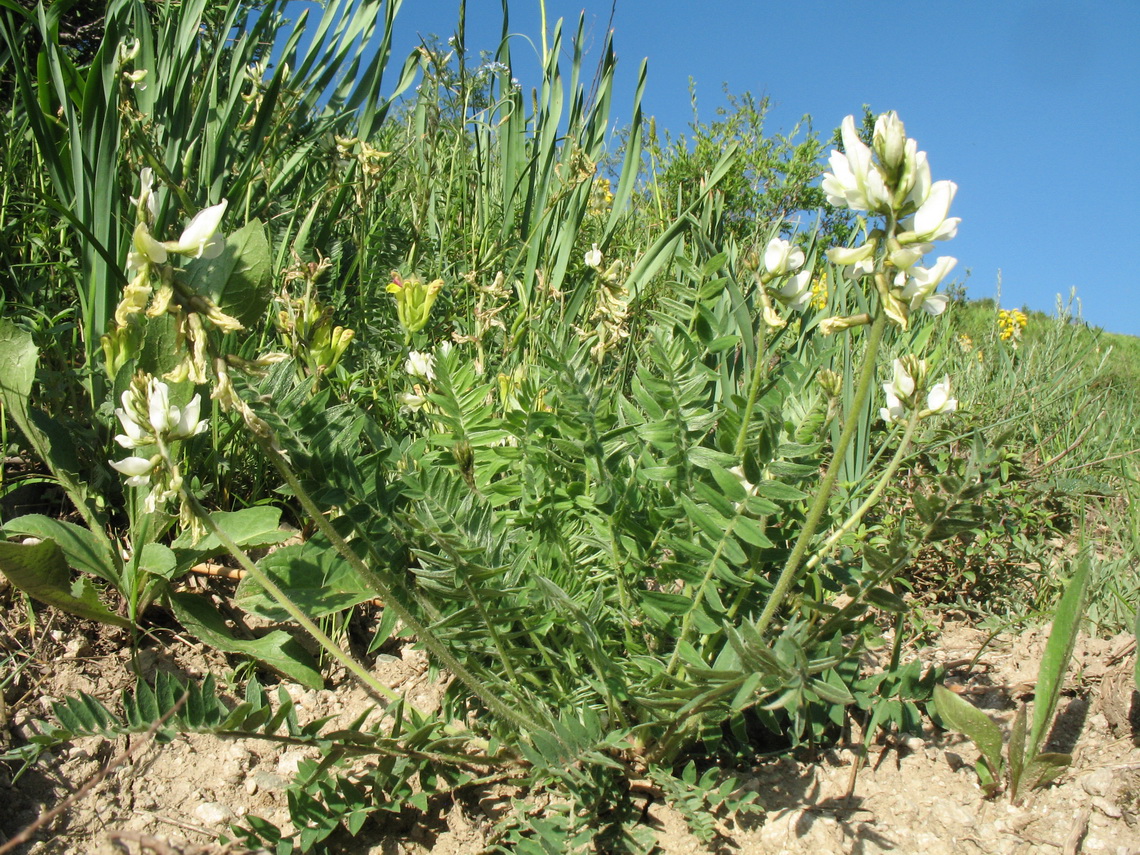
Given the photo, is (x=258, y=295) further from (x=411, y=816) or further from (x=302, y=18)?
(x=302, y=18)

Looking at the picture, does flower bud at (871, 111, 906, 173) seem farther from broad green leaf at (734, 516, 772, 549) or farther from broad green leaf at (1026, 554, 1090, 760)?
→ broad green leaf at (1026, 554, 1090, 760)

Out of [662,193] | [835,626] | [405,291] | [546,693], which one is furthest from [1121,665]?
[662,193]

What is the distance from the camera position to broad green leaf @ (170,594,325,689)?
1530 mm

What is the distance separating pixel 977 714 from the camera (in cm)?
137

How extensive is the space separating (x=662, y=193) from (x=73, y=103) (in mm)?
3253

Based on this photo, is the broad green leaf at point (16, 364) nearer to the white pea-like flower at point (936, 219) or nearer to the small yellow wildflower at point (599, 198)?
the white pea-like flower at point (936, 219)

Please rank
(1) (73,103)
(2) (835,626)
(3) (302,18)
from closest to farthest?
(2) (835,626)
(1) (73,103)
(3) (302,18)

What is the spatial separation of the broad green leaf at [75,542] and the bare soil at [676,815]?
142mm

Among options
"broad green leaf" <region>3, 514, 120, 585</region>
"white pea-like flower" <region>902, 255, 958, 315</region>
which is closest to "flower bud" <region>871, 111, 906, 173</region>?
"white pea-like flower" <region>902, 255, 958, 315</region>

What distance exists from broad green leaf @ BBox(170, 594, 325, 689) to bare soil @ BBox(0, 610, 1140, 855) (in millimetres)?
111

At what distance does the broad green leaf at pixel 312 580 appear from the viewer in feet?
4.50

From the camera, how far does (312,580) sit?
4.56 ft

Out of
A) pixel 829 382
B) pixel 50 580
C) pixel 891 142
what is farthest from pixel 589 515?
pixel 50 580

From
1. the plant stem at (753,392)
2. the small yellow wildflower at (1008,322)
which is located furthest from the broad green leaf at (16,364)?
the small yellow wildflower at (1008,322)
